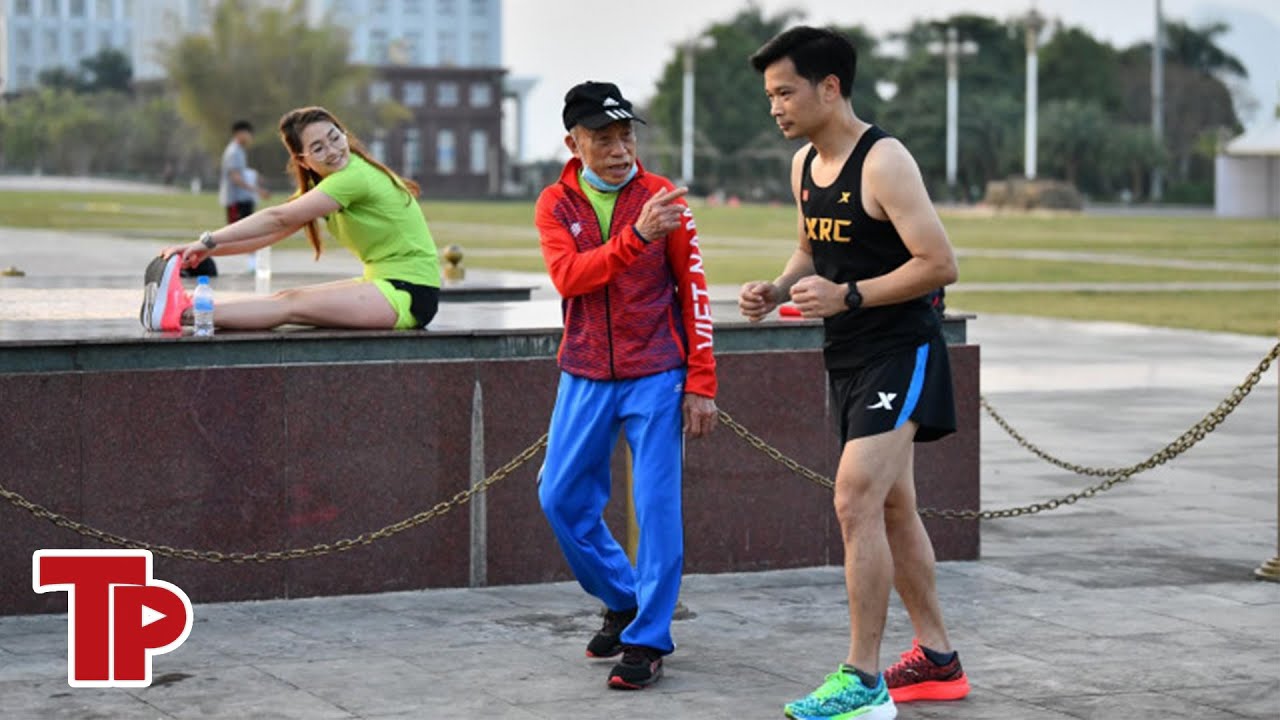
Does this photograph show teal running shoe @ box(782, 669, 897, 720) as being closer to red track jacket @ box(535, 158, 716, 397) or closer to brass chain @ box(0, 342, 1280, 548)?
red track jacket @ box(535, 158, 716, 397)

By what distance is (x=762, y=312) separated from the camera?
668cm

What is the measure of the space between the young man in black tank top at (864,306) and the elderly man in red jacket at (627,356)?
0.46 metres

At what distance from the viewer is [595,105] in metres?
6.83

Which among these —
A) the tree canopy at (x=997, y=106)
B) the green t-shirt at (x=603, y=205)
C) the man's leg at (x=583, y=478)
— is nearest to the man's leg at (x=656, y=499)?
the man's leg at (x=583, y=478)

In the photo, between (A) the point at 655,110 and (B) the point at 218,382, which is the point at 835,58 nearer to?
(B) the point at 218,382

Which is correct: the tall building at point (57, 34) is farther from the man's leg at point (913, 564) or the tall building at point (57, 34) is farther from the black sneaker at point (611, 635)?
the man's leg at point (913, 564)

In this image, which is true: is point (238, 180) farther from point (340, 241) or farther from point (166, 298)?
point (166, 298)

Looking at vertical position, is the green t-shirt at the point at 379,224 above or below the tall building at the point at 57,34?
below

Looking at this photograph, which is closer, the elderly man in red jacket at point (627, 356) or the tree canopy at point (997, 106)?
the elderly man in red jacket at point (627, 356)

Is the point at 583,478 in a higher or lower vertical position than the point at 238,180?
lower

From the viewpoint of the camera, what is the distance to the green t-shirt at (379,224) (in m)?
8.66

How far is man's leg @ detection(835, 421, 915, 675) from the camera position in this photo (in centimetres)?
646

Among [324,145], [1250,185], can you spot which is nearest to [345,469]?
[324,145]

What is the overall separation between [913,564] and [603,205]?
1.41 meters
